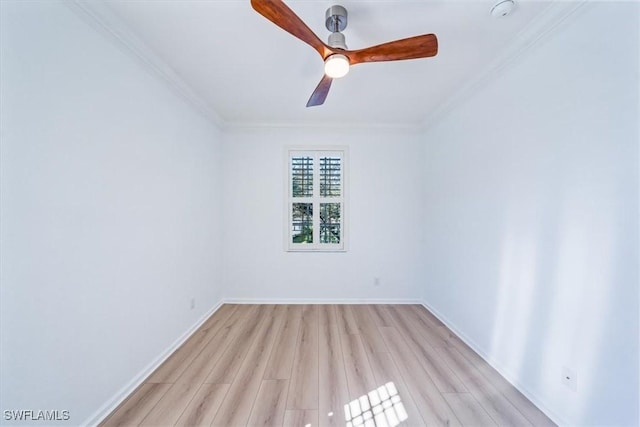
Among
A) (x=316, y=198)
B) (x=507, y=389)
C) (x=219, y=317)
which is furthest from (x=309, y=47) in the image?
(x=219, y=317)

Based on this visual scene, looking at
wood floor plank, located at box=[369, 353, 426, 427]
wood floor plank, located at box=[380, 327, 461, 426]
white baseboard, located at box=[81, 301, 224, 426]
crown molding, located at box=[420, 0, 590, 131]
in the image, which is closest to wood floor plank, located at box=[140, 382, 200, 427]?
white baseboard, located at box=[81, 301, 224, 426]

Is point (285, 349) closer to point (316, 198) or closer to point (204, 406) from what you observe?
point (204, 406)

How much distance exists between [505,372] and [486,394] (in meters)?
0.33

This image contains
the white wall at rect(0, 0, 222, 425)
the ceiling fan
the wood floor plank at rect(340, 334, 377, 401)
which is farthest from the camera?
the wood floor plank at rect(340, 334, 377, 401)

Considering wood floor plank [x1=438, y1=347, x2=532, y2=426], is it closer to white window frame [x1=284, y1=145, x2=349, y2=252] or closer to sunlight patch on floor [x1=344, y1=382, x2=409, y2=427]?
sunlight patch on floor [x1=344, y1=382, x2=409, y2=427]

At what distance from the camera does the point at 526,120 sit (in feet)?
5.80

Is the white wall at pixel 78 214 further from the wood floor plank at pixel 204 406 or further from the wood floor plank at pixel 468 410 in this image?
the wood floor plank at pixel 468 410

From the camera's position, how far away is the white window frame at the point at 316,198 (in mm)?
3518

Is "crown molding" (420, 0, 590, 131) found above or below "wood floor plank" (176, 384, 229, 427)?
above

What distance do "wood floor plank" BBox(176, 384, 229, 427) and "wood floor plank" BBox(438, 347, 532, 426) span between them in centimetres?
181

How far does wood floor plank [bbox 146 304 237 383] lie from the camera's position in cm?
194

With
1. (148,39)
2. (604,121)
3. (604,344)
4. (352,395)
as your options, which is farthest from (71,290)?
(604,121)

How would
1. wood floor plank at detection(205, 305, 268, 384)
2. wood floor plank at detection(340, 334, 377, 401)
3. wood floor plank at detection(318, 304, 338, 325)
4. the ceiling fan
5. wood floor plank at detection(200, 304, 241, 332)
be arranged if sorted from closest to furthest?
the ceiling fan
wood floor plank at detection(340, 334, 377, 401)
wood floor plank at detection(205, 305, 268, 384)
wood floor plank at detection(200, 304, 241, 332)
wood floor plank at detection(318, 304, 338, 325)

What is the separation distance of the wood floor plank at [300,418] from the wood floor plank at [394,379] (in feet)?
1.84
